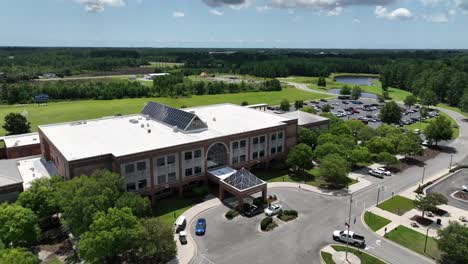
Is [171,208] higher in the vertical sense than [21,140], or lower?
lower

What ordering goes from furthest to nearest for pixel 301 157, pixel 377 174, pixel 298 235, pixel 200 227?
pixel 377 174
pixel 301 157
pixel 200 227
pixel 298 235

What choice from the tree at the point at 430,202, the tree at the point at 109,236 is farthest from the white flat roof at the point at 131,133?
the tree at the point at 430,202

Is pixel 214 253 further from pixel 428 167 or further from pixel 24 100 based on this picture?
pixel 24 100

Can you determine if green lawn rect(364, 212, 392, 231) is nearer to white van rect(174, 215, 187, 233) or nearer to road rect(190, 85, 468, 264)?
road rect(190, 85, 468, 264)

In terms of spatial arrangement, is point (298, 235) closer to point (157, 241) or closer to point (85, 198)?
point (157, 241)

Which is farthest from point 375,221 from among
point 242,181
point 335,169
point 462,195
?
point 462,195

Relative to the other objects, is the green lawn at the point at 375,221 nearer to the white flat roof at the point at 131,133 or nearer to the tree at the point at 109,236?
the white flat roof at the point at 131,133
